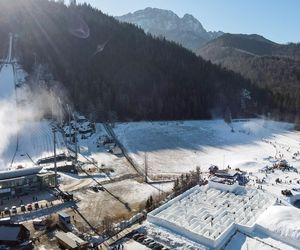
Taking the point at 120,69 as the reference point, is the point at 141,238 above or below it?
below

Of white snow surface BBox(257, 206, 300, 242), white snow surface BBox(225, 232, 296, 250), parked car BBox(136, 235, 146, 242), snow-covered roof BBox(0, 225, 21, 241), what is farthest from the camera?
white snow surface BBox(257, 206, 300, 242)

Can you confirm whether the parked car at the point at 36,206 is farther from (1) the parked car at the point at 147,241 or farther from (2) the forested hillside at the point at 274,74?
(2) the forested hillside at the point at 274,74

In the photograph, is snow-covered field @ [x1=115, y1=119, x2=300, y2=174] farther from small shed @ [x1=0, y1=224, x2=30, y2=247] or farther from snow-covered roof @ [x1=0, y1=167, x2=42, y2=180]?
small shed @ [x1=0, y1=224, x2=30, y2=247]

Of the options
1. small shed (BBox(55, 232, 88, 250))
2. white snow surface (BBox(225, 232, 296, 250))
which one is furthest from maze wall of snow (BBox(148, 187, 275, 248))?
small shed (BBox(55, 232, 88, 250))

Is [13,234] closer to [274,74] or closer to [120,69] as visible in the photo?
[120,69]

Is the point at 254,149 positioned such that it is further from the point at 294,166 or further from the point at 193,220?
the point at 193,220

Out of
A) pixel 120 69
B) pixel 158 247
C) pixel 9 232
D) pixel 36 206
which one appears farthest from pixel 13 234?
pixel 120 69
